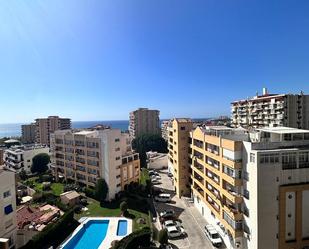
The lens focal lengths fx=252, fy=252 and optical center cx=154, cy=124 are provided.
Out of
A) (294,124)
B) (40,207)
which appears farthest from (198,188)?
(294,124)

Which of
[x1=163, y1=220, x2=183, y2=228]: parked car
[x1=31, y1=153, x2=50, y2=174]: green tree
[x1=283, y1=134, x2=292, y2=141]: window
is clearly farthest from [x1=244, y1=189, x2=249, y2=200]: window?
[x1=31, y1=153, x2=50, y2=174]: green tree

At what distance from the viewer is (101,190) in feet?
142

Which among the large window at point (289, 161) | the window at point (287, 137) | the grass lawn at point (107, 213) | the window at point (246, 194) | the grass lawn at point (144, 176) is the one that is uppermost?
the window at point (287, 137)

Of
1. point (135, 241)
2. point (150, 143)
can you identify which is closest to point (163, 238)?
point (135, 241)

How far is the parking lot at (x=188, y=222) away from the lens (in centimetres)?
2914

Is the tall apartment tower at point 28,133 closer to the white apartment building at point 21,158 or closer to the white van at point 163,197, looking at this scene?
the white apartment building at point 21,158

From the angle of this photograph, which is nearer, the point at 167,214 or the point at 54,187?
the point at 167,214

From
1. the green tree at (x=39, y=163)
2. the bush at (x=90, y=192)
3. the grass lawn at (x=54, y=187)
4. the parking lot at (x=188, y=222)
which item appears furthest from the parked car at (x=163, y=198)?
the green tree at (x=39, y=163)

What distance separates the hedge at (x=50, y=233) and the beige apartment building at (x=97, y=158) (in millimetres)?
11698

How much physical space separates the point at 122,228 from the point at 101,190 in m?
10.7

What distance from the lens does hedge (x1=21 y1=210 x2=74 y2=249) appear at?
89.6 feet

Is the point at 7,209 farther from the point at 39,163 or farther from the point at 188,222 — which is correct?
the point at 39,163

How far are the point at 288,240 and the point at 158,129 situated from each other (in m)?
104

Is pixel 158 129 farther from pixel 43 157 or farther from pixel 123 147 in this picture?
pixel 123 147
